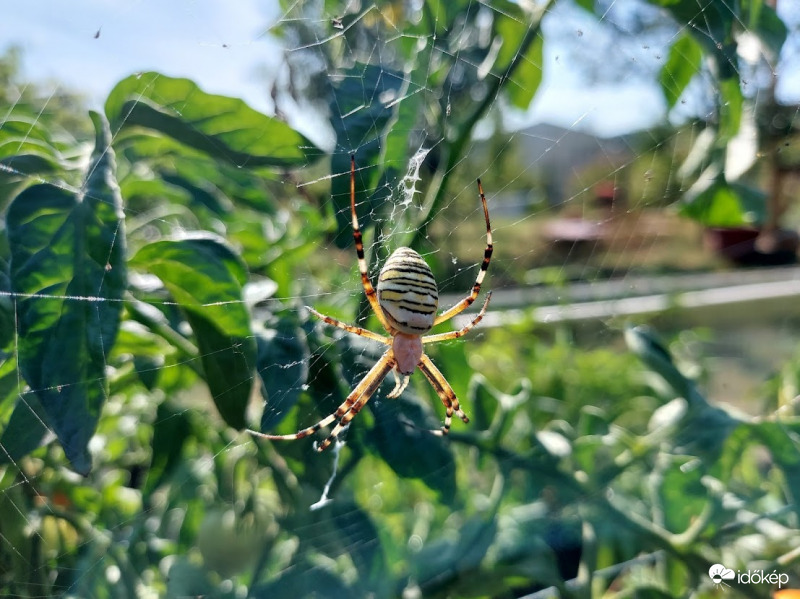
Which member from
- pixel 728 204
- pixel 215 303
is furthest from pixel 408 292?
pixel 728 204

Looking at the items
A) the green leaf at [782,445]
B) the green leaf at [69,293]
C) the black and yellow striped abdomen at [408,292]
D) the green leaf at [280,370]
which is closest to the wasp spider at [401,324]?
the black and yellow striped abdomen at [408,292]

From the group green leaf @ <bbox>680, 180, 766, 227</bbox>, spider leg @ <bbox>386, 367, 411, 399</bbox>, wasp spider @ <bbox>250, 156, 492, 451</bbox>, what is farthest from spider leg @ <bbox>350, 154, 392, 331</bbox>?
green leaf @ <bbox>680, 180, 766, 227</bbox>

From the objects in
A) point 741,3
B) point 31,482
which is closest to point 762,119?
point 741,3

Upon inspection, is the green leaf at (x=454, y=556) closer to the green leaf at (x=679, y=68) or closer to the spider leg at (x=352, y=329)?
the spider leg at (x=352, y=329)

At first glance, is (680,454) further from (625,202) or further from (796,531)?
(625,202)

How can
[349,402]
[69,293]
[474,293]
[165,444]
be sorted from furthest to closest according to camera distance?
[474,293] < [349,402] < [165,444] < [69,293]

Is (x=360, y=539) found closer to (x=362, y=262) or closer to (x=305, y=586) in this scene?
(x=305, y=586)

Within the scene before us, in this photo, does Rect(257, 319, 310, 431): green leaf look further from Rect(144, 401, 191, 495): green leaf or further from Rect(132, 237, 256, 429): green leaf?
Rect(144, 401, 191, 495): green leaf
